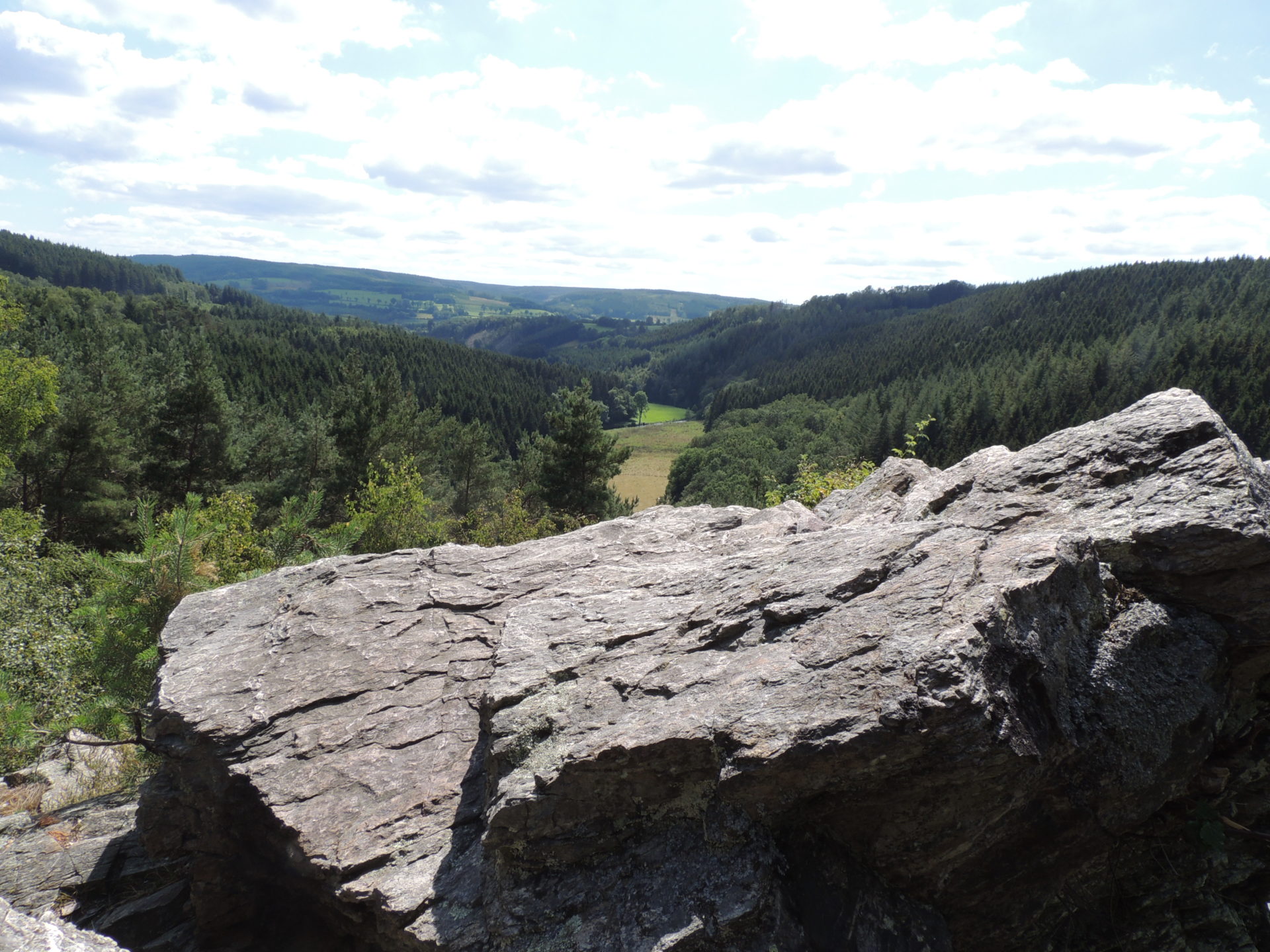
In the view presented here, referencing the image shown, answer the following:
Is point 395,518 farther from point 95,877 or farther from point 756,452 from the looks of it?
point 756,452

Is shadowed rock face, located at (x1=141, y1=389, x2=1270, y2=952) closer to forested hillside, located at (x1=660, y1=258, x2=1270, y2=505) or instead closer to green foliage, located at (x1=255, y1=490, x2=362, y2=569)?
green foliage, located at (x1=255, y1=490, x2=362, y2=569)

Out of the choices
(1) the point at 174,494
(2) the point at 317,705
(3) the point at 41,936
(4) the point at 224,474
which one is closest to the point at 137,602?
(2) the point at 317,705

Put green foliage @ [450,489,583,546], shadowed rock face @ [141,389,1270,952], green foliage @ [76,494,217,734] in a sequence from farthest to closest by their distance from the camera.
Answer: green foliage @ [450,489,583,546]
green foliage @ [76,494,217,734]
shadowed rock face @ [141,389,1270,952]

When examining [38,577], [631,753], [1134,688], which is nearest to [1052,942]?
[1134,688]

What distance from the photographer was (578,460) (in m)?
42.2

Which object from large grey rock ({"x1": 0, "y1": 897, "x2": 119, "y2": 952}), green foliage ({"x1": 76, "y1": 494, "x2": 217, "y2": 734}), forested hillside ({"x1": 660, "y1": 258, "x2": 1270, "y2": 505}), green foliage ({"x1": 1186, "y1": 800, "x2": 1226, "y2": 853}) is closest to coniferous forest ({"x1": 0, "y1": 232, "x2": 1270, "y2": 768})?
green foliage ({"x1": 76, "y1": 494, "x2": 217, "y2": 734})

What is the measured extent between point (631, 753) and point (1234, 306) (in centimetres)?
25075

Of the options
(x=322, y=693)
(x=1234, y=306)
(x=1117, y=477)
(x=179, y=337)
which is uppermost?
(x=1234, y=306)

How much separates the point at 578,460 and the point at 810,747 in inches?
1429

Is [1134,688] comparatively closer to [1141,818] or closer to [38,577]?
[1141,818]

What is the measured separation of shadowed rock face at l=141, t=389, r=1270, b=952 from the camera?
6703 millimetres

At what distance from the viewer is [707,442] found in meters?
161

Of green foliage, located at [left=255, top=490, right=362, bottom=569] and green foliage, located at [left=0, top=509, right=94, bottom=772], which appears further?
green foliage, located at [left=255, top=490, right=362, bottom=569]

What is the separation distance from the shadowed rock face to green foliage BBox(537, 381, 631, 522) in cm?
3102
